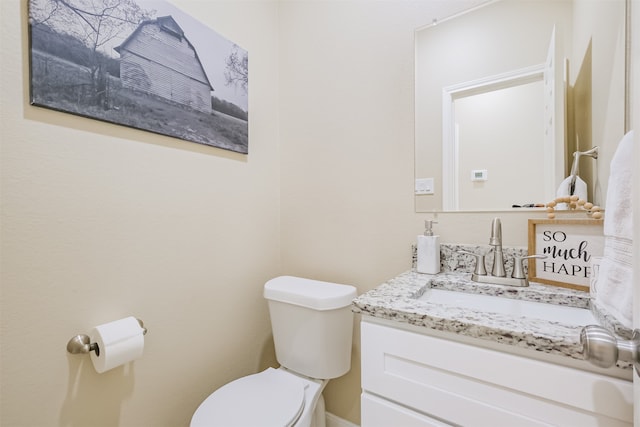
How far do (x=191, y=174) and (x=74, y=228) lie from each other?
0.41 m

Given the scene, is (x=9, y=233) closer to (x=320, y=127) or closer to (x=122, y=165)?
(x=122, y=165)

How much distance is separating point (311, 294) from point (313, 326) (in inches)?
5.0

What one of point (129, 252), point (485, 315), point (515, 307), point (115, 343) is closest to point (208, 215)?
point (129, 252)

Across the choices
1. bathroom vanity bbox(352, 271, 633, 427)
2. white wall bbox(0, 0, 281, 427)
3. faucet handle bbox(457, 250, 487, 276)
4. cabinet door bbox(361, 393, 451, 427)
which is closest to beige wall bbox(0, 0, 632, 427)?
white wall bbox(0, 0, 281, 427)

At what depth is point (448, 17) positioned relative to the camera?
1093 mm

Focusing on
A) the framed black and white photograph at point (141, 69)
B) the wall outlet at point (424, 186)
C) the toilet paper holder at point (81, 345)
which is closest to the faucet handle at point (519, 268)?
the wall outlet at point (424, 186)

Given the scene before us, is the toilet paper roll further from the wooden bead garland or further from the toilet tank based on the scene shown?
the wooden bead garland

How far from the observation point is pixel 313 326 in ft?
3.67

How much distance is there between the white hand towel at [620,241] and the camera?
553mm

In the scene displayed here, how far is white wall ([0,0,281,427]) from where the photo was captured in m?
0.73

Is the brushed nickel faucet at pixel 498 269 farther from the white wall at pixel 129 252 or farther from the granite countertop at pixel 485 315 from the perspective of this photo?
the white wall at pixel 129 252

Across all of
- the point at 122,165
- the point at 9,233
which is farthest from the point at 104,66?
the point at 9,233

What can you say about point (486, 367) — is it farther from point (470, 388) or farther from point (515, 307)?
point (515, 307)

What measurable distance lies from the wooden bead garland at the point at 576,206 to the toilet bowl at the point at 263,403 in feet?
3.47
